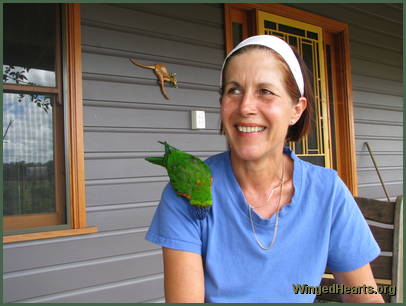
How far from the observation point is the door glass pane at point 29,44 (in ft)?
6.93

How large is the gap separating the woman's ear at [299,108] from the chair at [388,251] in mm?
648

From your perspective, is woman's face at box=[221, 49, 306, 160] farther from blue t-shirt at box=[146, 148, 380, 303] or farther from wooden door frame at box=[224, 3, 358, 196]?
wooden door frame at box=[224, 3, 358, 196]

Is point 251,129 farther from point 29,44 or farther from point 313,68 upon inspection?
point 313,68

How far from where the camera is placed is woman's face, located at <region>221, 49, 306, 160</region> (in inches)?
39.9

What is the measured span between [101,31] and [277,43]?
1718 millimetres

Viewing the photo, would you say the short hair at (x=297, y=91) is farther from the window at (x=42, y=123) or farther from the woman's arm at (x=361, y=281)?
the window at (x=42, y=123)

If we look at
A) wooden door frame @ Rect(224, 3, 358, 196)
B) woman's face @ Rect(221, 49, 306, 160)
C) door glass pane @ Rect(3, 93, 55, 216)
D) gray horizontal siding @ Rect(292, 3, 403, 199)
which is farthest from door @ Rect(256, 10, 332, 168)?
woman's face @ Rect(221, 49, 306, 160)

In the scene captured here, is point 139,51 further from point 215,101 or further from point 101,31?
point 215,101

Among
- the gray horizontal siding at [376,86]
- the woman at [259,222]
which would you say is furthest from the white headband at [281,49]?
the gray horizontal siding at [376,86]

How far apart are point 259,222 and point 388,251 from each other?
74 cm

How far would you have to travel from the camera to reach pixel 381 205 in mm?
1499

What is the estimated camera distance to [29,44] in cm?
217

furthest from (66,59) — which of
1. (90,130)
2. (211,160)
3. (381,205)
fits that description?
(381,205)

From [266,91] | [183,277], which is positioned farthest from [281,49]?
[183,277]
